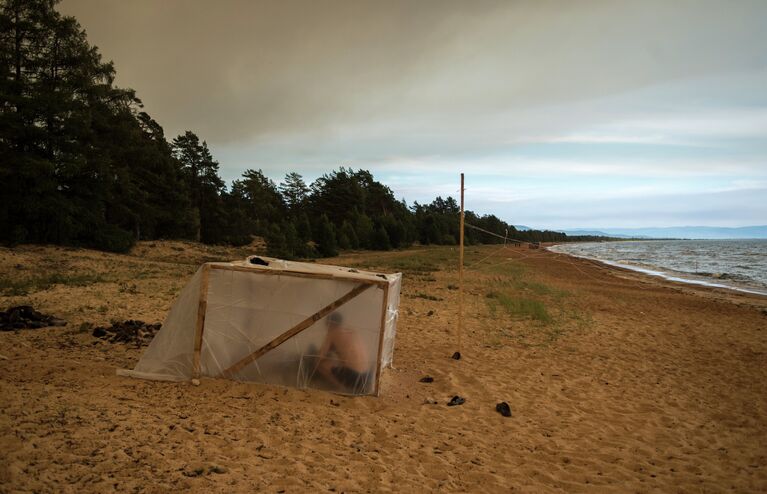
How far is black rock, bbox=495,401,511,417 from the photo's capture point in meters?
6.39

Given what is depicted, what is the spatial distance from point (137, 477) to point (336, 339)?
9.98 ft

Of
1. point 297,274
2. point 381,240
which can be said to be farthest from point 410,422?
point 381,240

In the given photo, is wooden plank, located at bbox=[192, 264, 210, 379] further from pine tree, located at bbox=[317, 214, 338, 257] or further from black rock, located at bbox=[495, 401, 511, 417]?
pine tree, located at bbox=[317, 214, 338, 257]

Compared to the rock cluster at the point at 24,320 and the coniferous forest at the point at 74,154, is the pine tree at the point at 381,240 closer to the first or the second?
the coniferous forest at the point at 74,154

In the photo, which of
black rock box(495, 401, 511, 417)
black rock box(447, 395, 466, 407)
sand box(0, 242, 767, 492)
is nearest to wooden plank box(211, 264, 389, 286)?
sand box(0, 242, 767, 492)

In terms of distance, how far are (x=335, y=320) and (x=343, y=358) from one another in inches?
25.4

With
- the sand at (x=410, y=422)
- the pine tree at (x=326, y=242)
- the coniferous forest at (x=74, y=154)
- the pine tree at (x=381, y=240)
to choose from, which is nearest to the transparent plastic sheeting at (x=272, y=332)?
the sand at (x=410, y=422)

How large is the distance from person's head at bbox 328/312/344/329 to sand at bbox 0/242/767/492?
1.10 meters

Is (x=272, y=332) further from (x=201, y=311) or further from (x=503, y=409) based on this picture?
(x=503, y=409)

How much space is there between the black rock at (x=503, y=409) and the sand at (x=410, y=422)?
104 mm

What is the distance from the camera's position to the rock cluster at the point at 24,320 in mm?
8406

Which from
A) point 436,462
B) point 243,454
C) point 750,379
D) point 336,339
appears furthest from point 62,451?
point 750,379

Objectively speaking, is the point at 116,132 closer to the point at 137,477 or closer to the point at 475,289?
the point at 475,289

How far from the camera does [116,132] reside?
2880cm
